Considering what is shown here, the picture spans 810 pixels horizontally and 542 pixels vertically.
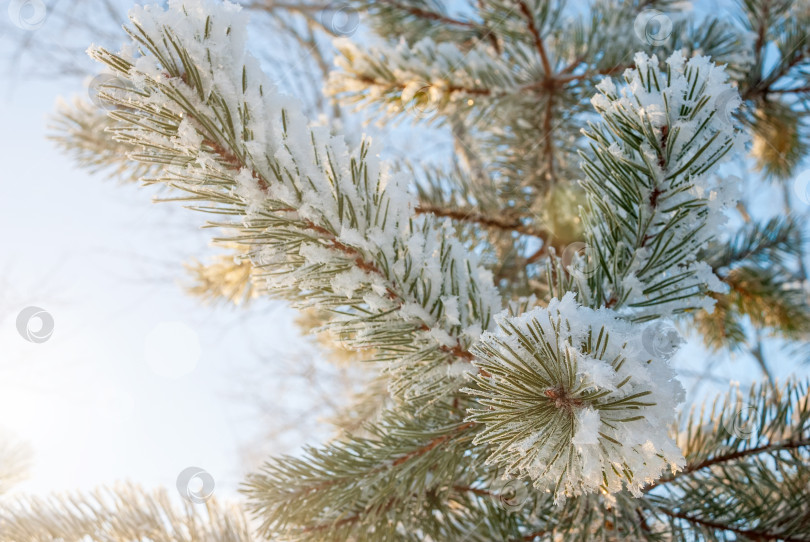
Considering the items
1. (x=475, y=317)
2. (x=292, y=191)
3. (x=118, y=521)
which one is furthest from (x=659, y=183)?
(x=118, y=521)

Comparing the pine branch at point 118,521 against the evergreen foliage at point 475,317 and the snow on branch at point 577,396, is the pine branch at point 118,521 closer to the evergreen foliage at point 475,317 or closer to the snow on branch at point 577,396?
the evergreen foliage at point 475,317

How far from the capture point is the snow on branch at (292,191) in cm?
56

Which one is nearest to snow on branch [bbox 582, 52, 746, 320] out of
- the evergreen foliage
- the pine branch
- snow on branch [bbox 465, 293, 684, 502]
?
the evergreen foliage

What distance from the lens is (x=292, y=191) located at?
0.59m

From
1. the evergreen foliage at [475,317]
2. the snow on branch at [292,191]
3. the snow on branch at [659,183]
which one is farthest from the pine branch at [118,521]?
the snow on branch at [659,183]

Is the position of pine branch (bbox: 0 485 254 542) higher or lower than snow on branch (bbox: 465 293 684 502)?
lower

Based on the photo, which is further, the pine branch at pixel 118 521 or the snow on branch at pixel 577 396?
the pine branch at pixel 118 521

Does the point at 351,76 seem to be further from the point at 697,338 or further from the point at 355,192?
the point at 697,338

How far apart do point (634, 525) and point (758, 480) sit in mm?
256

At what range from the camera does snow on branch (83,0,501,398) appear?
1.82 ft

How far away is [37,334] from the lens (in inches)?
40.5

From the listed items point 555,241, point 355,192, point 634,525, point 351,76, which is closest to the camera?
point 355,192

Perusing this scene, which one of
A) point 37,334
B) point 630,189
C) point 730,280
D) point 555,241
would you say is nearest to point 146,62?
point 630,189

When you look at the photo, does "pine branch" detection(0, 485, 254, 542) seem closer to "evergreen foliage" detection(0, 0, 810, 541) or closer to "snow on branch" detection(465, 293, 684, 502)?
"evergreen foliage" detection(0, 0, 810, 541)
